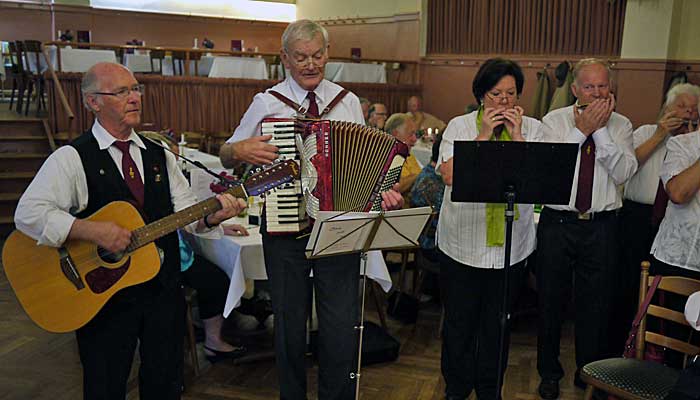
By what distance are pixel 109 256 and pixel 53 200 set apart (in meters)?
0.28

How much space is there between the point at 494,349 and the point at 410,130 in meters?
2.23

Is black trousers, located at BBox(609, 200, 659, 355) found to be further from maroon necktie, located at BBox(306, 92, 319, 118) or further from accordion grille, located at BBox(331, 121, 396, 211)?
maroon necktie, located at BBox(306, 92, 319, 118)

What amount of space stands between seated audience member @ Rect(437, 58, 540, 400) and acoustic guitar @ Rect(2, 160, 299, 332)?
961mm

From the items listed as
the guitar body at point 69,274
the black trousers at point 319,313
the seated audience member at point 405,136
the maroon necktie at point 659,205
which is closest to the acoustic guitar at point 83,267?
the guitar body at point 69,274

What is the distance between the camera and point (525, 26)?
33.8 ft

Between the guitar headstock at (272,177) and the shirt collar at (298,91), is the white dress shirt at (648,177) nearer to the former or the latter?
the shirt collar at (298,91)

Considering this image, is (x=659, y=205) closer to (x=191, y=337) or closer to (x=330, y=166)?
(x=330, y=166)

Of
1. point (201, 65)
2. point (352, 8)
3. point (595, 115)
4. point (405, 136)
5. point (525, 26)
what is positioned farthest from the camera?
point (352, 8)

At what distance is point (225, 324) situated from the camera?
172 inches

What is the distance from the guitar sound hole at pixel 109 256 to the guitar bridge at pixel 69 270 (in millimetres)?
97

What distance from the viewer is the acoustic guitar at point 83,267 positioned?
2230mm

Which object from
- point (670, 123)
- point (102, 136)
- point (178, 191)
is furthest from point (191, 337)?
point (670, 123)

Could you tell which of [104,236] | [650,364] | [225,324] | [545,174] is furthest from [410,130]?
[104,236]

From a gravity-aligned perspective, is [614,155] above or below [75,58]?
below
